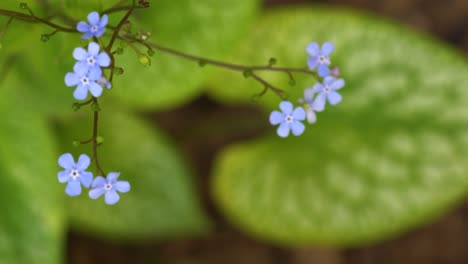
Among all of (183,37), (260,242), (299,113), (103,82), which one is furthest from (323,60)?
(260,242)

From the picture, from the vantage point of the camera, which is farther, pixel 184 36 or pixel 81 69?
pixel 184 36

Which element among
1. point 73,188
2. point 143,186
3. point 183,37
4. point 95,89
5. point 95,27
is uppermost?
point 183,37

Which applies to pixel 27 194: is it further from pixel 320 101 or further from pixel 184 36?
pixel 320 101

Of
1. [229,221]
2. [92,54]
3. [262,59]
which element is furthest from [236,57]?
[92,54]

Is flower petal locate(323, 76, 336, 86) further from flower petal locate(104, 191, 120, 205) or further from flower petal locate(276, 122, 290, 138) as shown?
flower petal locate(104, 191, 120, 205)

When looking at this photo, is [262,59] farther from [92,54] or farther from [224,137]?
[92,54]

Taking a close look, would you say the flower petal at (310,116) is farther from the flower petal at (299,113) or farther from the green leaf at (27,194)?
the green leaf at (27,194)

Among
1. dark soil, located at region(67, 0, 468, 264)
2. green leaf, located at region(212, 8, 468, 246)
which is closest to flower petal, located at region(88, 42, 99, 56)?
green leaf, located at region(212, 8, 468, 246)
